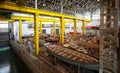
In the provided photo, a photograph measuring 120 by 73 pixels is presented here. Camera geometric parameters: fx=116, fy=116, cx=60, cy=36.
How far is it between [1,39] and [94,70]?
1985cm

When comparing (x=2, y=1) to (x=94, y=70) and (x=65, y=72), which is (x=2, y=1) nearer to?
(x=65, y=72)

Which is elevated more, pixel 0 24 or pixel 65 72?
pixel 0 24

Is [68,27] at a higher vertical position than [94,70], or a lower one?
higher

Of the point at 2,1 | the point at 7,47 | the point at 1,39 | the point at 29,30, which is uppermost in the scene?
the point at 2,1

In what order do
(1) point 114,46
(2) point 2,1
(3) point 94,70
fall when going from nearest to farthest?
(1) point 114,46 → (3) point 94,70 → (2) point 2,1

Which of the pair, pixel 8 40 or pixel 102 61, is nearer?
pixel 102 61

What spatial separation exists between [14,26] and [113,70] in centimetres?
2183

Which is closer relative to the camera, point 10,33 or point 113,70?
point 113,70

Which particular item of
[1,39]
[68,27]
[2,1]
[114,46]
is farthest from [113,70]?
[68,27]

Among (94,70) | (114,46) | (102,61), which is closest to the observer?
(114,46)

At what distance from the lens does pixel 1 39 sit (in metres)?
21.2

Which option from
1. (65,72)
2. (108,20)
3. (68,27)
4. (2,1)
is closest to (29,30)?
(68,27)

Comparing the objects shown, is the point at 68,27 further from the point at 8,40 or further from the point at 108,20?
the point at 108,20

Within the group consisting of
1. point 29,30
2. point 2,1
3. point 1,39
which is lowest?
point 1,39
